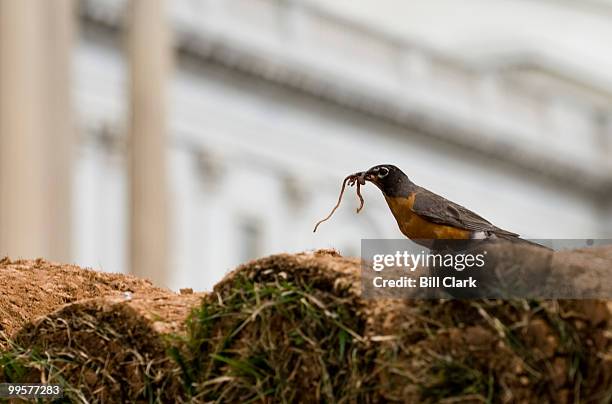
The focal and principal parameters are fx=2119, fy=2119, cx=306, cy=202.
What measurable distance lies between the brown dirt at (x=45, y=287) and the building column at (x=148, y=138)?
3491cm

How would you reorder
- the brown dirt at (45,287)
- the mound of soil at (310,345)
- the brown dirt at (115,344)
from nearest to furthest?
1. the mound of soil at (310,345)
2. the brown dirt at (115,344)
3. the brown dirt at (45,287)

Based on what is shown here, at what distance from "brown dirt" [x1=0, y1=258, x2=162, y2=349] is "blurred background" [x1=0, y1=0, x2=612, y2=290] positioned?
31059 millimetres

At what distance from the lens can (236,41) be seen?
6253cm

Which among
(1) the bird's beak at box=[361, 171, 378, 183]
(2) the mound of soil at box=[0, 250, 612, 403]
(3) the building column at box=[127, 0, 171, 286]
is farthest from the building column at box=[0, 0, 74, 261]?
(1) the bird's beak at box=[361, 171, 378, 183]

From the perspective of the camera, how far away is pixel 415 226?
7.72m

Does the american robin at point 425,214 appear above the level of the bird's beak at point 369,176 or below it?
below

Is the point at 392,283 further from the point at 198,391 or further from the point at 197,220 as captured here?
the point at 197,220

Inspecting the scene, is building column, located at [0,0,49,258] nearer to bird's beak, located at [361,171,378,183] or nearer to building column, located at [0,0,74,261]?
building column, located at [0,0,74,261]

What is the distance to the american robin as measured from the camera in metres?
7.58

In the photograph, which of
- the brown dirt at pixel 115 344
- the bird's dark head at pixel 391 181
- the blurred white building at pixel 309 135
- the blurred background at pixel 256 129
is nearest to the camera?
the bird's dark head at pixel 391 181

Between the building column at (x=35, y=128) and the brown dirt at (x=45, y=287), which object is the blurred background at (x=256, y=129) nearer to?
the building column at (x=35, y=128)

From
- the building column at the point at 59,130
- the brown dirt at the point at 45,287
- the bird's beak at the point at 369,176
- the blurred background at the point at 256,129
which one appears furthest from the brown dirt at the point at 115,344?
the blurred background at the point at 256,129

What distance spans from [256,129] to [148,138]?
16.2 metres

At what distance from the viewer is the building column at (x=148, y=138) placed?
47.2 meters
